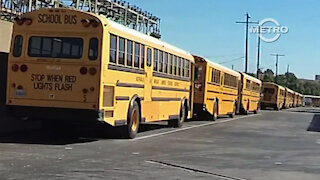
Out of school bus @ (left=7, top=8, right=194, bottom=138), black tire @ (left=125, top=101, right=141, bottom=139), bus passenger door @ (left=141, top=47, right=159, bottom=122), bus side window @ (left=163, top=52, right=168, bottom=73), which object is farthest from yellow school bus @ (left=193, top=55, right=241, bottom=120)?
school bus @ (left=7, top=8, right=194, bottom=138)

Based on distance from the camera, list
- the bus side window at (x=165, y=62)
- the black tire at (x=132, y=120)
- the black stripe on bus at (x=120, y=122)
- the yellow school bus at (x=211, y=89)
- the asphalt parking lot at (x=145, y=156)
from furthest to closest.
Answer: the yellow school bus at (x=211, y=89) → the bus side window at (x=165, y=62) → the black tire at (x=132, y=120) → the black stripe on bus at (x=120, y=122) → the asphalt parking lot at (x=145, y=156)

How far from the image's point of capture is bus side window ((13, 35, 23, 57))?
570 inches

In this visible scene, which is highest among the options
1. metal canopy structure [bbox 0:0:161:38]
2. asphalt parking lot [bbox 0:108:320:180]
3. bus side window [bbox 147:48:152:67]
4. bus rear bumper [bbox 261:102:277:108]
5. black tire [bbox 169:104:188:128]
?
metal canopy structure [bbox 0:0:161:38]

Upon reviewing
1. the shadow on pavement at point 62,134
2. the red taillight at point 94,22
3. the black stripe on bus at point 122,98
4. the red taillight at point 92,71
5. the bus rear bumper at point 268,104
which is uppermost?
the red taillight at point 94,22

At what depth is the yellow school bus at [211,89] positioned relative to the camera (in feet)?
89.8

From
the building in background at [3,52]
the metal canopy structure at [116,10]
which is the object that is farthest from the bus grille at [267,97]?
the building in background at [3,52]

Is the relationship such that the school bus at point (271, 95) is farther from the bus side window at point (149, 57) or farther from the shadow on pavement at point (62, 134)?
the shadow on pavement at point (62, 134)

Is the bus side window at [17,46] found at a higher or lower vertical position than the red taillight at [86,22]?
lower

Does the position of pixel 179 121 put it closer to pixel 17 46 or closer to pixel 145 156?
pixel 17 46

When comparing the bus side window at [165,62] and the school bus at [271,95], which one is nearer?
the bus side window at [165,62]

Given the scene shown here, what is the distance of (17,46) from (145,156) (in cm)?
478

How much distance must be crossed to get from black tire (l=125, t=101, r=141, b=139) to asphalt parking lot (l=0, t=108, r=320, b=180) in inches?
9.4

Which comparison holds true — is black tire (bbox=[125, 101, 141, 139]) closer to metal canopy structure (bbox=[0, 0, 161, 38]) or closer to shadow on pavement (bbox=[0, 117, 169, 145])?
shadow on pavement (bbox=[0, 117, 169, 145])

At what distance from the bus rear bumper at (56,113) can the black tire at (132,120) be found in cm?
199
